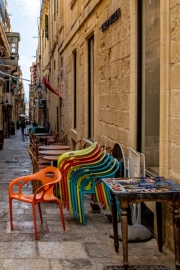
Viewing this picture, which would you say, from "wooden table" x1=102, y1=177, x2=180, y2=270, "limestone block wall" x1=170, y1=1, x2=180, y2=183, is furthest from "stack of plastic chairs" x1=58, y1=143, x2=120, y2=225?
"wooden table" x1=102, y1=177, x2=180, y2=270

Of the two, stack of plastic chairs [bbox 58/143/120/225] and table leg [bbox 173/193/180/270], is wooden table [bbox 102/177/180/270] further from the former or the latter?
stack of plastic chairs [bbox 58/143/120/225]

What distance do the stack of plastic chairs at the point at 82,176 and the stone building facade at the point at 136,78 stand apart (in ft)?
1.56

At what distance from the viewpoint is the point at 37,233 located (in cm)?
568

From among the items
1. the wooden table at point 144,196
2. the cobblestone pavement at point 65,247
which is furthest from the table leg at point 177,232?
the cobblestone pavement at point 65,247

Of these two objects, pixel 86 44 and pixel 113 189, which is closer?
pixel 113 189

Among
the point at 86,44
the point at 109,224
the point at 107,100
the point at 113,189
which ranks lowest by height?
the point at 109,224

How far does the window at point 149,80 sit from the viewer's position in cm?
559

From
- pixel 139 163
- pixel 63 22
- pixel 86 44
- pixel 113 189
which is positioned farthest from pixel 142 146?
pixel 63 22

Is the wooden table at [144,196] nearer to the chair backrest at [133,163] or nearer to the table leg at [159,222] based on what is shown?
the table leg at [159,222]

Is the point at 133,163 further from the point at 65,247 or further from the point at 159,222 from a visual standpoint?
the point at 65,247

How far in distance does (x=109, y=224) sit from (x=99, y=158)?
Answer: 96 cm

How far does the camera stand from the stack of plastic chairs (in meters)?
6.11

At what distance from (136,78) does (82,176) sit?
155 cm

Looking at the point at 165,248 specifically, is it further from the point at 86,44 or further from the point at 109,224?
the point at 86,44
